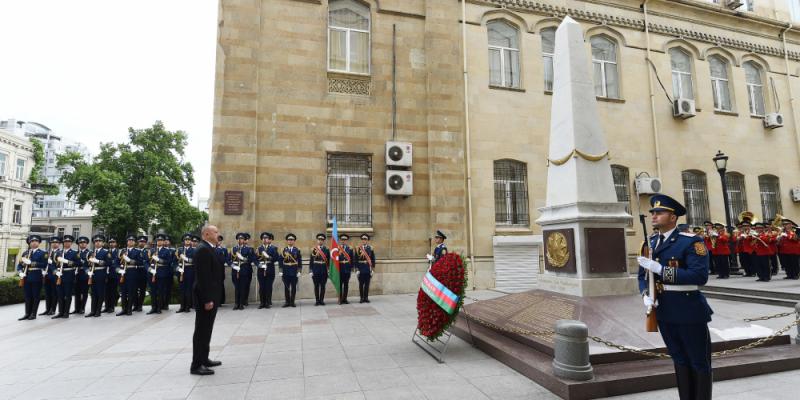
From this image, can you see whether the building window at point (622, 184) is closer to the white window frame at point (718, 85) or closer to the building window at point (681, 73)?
the building window at point (681, 73)

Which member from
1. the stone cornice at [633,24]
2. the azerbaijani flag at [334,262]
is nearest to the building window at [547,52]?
the stone cornice at [633,24]

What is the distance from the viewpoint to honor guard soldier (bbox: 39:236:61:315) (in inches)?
399

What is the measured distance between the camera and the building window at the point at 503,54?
577 inches

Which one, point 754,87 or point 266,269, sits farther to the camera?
point 754,87

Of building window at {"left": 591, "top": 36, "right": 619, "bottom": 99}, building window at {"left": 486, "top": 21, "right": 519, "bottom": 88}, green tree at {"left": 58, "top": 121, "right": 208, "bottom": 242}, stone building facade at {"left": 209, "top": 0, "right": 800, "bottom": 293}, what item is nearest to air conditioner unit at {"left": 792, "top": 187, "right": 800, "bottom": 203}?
stone building facade at {"left": 209, "top": 0, "right": 800, "bottom": 293}

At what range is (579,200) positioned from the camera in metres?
6.80

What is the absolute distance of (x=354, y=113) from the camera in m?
12.9

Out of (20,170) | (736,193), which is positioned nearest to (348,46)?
(736,193)

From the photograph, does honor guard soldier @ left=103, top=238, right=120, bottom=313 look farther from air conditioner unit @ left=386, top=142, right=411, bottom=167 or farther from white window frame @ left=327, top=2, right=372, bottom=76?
white window frame @ left=327, top=2, right=372, bottom=76

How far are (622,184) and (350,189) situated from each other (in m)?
10.5

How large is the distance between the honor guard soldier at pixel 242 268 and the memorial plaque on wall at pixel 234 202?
855 mm

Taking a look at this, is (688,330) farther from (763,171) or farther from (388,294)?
(763,171)

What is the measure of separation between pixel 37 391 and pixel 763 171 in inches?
941

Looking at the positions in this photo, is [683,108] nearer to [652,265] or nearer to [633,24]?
[633,24]
